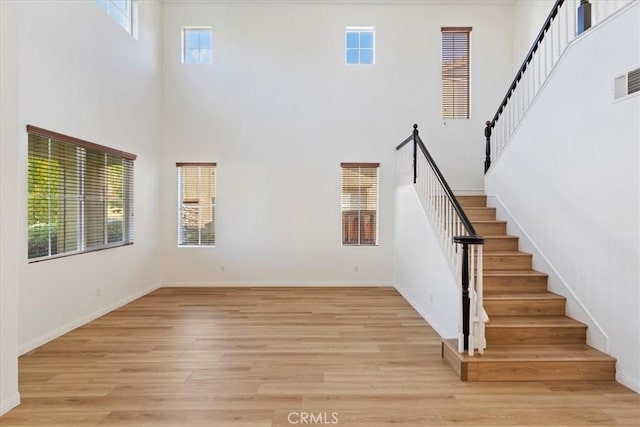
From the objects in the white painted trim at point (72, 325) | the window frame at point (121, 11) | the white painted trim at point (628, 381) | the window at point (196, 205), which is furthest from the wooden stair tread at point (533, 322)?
the window frame at point (121, 11)

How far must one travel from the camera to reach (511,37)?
689cm

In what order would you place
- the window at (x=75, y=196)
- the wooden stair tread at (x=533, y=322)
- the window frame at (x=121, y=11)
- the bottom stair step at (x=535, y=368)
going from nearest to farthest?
the bottom stair step at (x=535, y=368) < the wooden stair tread at (x=533, y=322) < the window at (x=75, y=196) < the window frame at (x=121, y=11)

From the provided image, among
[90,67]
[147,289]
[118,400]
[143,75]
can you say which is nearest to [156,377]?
[118,400]

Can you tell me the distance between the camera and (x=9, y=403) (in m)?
2.59

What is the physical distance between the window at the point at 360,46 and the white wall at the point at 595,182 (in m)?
3.51

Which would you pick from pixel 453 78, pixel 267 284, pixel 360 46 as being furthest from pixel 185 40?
pixel 453 78

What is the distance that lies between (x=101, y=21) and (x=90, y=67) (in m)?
0.73

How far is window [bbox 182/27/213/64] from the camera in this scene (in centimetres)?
689

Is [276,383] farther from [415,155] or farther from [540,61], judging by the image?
[540,61]

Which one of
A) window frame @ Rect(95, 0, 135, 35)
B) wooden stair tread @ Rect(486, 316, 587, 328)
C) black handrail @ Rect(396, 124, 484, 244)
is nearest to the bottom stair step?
wooden stair tread @ Rect(486, 316, 587, 328)

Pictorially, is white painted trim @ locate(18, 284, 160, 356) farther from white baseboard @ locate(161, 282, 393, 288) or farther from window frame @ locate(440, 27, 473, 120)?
window frame @ locate(440, 27, 473, 120)

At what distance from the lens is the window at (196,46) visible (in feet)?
22.6

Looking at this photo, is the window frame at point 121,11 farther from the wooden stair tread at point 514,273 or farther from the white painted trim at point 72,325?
the wooden stair tread at point 514,273

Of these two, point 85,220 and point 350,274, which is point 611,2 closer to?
point 350,274
